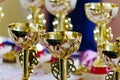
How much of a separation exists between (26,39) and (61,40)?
0.30 feet

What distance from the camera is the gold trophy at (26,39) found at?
2.15 ft

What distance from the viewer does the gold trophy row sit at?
60 cm


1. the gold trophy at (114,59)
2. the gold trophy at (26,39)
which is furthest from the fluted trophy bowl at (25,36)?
the gold trophy at (114,59)

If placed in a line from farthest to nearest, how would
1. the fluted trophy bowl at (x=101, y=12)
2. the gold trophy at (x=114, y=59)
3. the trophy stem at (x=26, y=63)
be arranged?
1. the fluted trophy bowl at (x=101, y=12)
2. the trophy stem at (x=26, y=63)
3. the gold trophy at (x=114, y=59)

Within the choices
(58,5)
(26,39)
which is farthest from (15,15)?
(26,39)

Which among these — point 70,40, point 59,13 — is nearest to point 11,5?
point 59,13

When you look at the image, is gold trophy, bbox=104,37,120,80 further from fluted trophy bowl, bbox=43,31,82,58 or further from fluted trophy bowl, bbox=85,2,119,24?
fluted trophy bowl, bbox=85,2,119,24

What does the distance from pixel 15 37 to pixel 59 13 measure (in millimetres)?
305

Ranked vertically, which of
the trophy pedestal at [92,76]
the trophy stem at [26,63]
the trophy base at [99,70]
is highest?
the trophy stem at [26,63]

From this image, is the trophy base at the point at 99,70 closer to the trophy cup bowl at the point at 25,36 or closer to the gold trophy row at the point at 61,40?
the gold trophy row at the point at 61,40

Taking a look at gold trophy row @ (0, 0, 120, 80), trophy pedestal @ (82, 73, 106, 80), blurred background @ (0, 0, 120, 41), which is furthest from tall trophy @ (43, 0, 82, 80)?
blurred background @ (0, 0, 120, 41)

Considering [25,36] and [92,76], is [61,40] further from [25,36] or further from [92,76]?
[92,76]

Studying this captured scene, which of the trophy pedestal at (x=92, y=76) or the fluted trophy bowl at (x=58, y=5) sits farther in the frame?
the fluted trophy bowl at (x=58, y=5)

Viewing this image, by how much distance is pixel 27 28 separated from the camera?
732 millimetres
